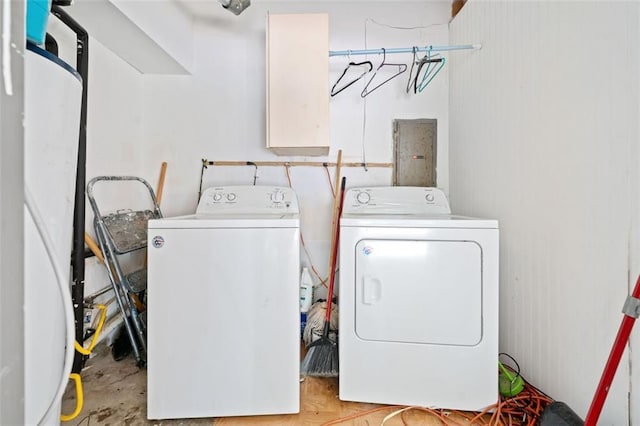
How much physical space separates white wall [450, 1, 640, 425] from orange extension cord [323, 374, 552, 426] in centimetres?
8

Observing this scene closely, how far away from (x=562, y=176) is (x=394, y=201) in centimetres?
92

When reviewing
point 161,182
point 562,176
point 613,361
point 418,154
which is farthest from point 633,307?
point 161,182

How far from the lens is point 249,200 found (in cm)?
198

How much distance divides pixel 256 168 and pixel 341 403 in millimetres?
1670

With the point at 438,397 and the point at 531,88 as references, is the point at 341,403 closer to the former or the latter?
the point at 438,397

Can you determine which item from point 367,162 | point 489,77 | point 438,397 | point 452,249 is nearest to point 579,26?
point 489,77

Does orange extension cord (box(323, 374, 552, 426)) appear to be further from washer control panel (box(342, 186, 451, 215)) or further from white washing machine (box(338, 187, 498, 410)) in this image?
washer control panel (box(342, 186, 451, 215))

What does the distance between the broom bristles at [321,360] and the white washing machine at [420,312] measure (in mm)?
173

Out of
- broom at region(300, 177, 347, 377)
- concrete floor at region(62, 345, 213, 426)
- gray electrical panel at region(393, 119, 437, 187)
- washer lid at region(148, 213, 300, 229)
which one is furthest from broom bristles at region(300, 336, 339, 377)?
gray electrical panel at region(393, 119, 437, 187)

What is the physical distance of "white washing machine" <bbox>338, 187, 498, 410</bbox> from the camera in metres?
1.31

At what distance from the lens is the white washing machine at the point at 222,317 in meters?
1.25

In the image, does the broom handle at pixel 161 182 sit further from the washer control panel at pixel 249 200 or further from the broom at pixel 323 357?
the broom at pixel 323 357

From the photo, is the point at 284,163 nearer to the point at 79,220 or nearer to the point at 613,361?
the point at 79,220

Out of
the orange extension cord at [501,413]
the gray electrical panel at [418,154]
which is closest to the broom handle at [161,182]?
the gray electrical panel at [418,154]
